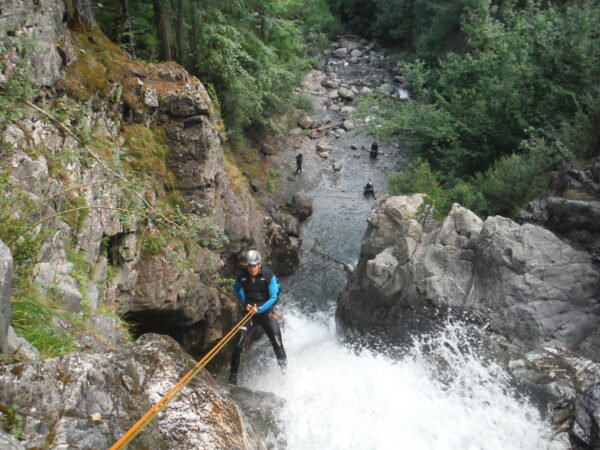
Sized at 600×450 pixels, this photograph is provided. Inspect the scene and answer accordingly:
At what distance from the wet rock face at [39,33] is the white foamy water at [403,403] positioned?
675 cm

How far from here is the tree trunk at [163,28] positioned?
10461 millimetres

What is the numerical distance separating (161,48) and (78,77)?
4749mm

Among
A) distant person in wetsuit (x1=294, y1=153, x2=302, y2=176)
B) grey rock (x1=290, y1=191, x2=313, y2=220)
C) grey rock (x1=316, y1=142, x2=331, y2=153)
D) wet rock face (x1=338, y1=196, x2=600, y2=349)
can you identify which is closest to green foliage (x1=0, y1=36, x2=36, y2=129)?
wet rock face (x1=338, y1=196, x2=600, y2=349)

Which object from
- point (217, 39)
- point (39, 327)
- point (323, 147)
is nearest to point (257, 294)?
point (39, 327)

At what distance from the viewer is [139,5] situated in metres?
11.7

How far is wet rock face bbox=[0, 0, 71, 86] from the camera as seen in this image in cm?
545

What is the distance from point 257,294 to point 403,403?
3378 mm

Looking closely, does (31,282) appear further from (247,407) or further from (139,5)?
(139,5)

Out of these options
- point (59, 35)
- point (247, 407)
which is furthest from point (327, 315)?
point (59, 35)

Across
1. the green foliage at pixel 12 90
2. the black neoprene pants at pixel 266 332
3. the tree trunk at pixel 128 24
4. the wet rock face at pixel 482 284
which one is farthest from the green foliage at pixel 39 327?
the tree trunk at pixel 128 24

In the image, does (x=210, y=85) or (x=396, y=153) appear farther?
(x=396, y=153)

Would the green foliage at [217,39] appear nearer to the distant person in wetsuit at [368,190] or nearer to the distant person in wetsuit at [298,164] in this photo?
the distant person in wetsuit at [298,164]

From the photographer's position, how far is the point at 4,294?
303 cm

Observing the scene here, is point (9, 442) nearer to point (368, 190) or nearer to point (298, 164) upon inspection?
point (368, 190)
